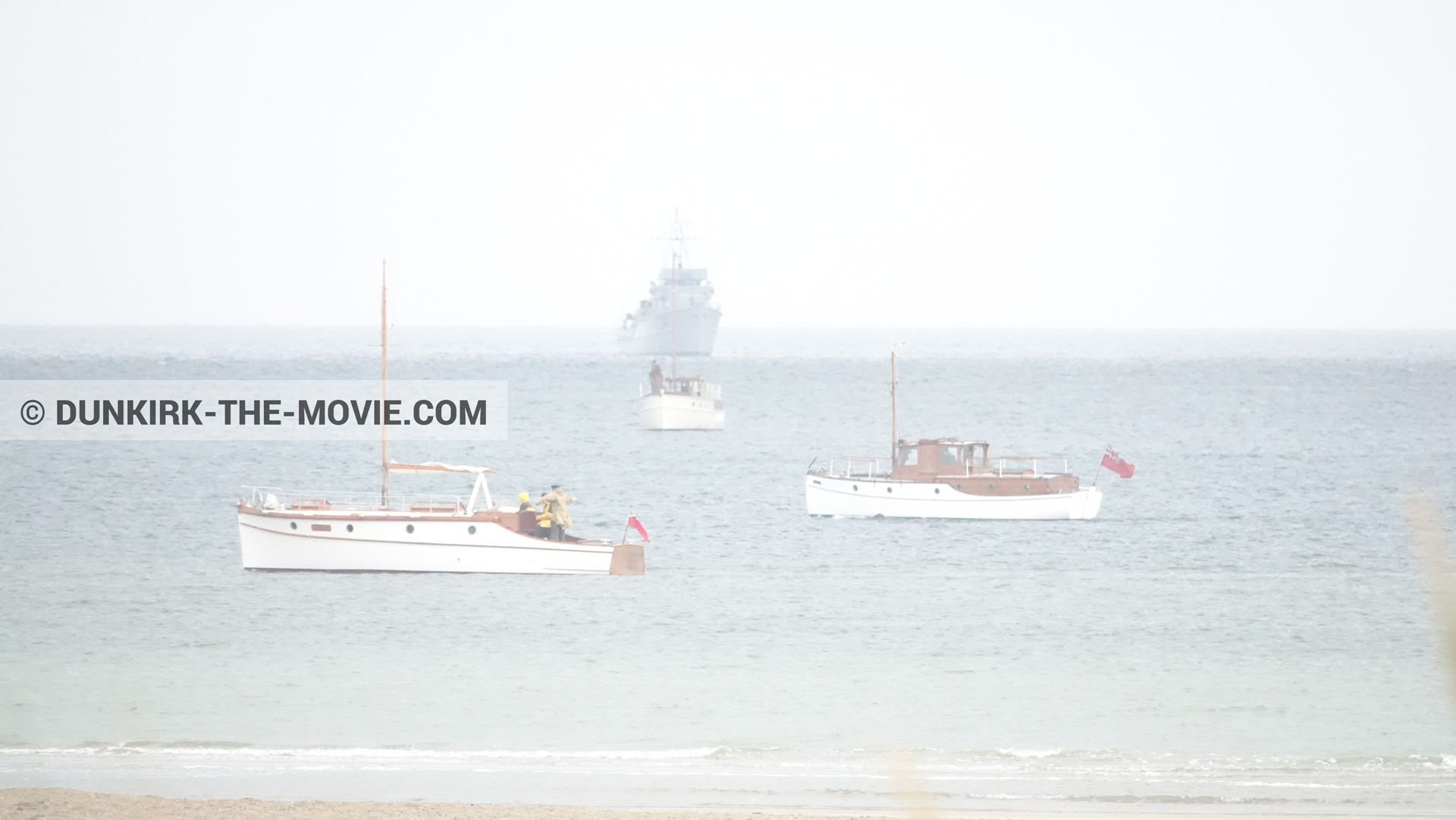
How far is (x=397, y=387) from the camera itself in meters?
166

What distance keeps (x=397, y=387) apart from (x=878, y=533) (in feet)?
399

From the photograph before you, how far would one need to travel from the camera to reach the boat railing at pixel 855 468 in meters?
55.4

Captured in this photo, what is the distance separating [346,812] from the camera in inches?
640

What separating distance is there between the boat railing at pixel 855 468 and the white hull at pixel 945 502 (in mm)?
893

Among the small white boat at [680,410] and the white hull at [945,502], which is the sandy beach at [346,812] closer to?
the white hull at [945,502]

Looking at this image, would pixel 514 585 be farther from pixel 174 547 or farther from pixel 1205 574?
pixel 1205 574

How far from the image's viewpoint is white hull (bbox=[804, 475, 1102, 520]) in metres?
52.4

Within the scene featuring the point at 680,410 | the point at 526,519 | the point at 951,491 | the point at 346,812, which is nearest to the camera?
the point at 346,812

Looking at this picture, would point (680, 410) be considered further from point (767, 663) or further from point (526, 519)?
point (767, 663)

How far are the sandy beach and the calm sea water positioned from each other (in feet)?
2.00

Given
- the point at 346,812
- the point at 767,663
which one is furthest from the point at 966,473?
the point at 346,812

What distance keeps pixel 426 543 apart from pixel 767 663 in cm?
1268

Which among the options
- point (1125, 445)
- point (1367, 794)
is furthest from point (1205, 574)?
point (1125, 445)

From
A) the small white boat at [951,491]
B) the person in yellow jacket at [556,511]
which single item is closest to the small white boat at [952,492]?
the small white boat at [951,491]
